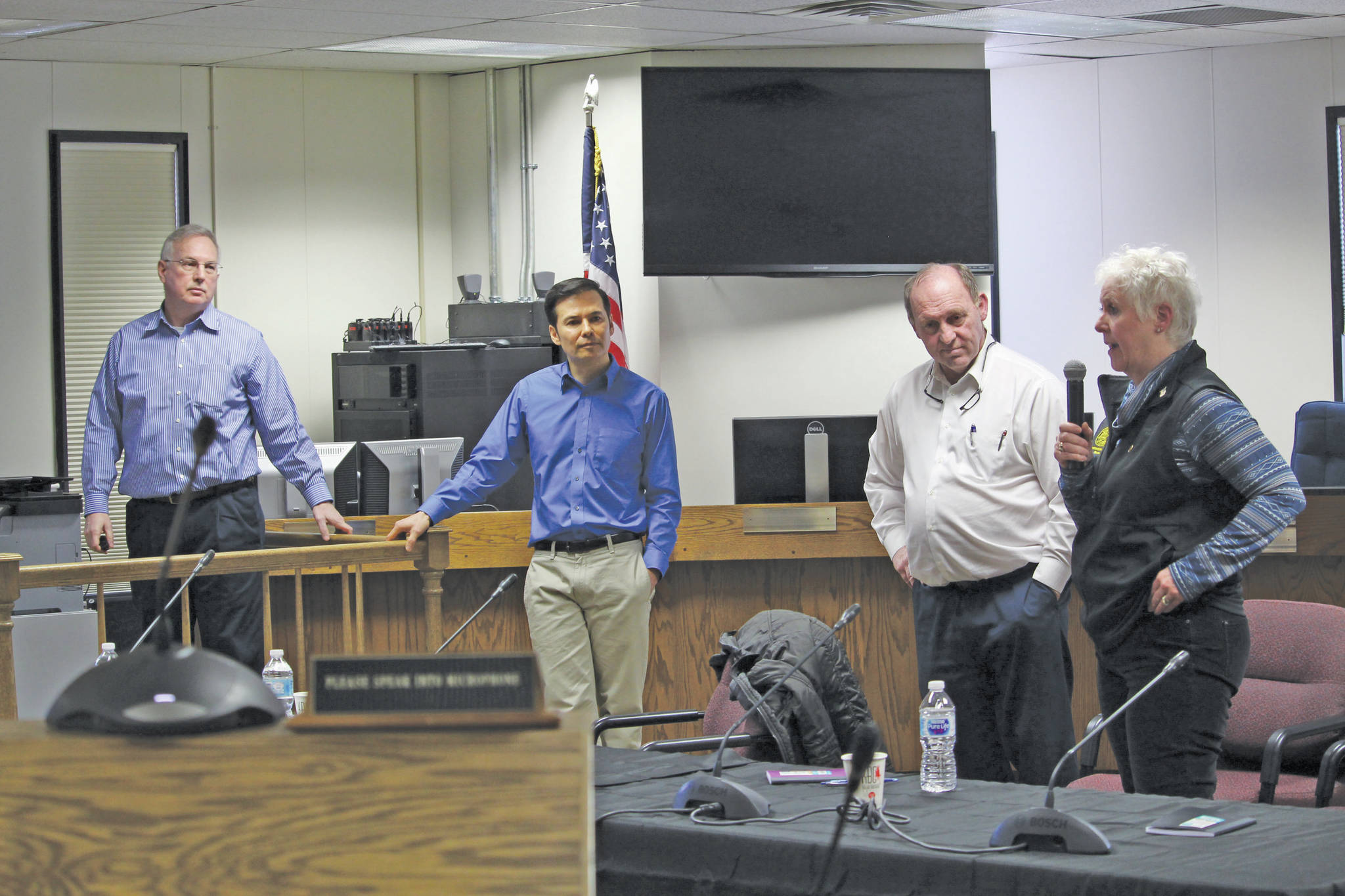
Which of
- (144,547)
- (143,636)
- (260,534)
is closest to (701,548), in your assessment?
(260,534)

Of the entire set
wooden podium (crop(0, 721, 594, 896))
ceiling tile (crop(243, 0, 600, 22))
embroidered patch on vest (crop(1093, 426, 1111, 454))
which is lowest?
wooden podium (crop(0, 721, 594, 896))

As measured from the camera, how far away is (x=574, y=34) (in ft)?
18.8

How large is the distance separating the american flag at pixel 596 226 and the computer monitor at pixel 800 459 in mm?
1059

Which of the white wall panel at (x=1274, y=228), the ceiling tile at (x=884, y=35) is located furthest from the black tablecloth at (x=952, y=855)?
the white wall panel at (x=1274, y=228)

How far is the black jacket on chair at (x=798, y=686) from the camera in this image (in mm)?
2621

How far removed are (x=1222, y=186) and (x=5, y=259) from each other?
18.2 ft

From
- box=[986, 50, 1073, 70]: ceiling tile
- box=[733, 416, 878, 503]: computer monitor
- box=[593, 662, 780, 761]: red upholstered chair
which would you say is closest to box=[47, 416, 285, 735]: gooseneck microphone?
box=[593, 662, 780, 761]: red upholstered chair

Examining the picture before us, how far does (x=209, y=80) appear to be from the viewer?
6.34m

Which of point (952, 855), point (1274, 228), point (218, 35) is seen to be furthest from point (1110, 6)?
point (952, 855)

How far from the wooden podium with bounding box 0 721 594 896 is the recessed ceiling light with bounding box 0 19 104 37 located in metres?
5.14

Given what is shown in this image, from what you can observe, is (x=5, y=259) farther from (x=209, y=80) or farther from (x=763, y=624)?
(x=763, y=624)

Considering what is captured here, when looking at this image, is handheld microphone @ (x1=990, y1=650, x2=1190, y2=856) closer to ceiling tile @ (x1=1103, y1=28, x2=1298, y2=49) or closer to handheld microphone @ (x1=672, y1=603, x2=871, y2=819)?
handheld microphone @ (x1=672, y1=603, x2=871, y2=819)

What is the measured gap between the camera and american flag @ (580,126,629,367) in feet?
17.6

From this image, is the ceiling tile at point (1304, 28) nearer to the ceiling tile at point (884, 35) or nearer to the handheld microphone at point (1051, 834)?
the ceiling tile at point (884, 35)
